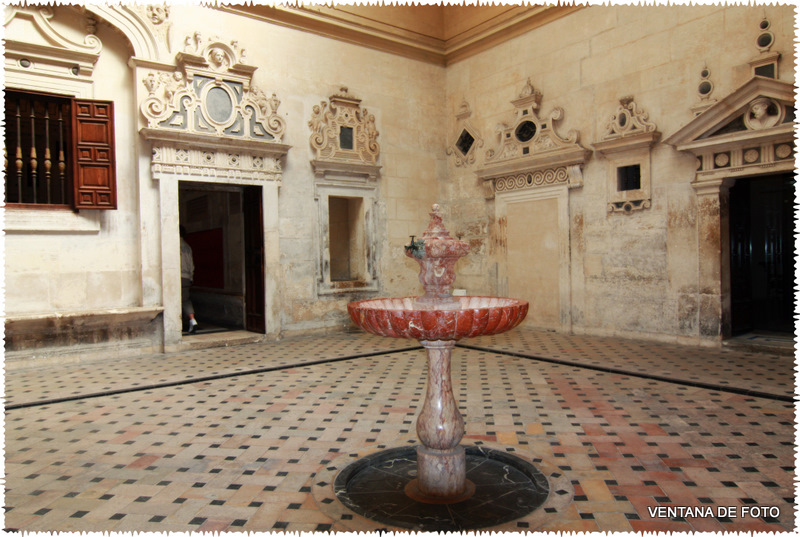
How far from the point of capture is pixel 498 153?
8.88 meters

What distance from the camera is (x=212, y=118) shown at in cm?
743

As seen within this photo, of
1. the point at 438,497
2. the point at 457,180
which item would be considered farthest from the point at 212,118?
the point at 438,497

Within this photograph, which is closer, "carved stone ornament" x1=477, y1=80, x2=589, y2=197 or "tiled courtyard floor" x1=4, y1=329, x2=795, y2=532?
"tiled courtyard floor" x1=4, y1=329, x2=795, y2=532

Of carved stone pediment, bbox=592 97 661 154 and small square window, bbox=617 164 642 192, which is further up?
carved stone pediment, bbox=592 97 661 154

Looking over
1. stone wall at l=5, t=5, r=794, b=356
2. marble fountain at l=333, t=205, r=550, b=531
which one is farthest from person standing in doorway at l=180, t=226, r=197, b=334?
marble fountain at l=333, t=205, r=550, b=531

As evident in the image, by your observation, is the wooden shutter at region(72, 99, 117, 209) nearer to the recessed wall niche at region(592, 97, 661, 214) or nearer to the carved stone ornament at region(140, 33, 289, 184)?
the carved stone ornament at region(140, 33, 289, 184)

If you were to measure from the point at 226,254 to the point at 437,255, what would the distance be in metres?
7.44

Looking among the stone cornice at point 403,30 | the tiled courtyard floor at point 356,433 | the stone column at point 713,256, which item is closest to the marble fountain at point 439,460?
the tiled courtyard floor at point 356,433

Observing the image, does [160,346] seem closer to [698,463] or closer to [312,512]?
[312,512]

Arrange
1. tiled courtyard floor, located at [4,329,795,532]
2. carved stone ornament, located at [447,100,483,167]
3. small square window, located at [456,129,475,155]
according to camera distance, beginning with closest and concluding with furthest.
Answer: tiled courtyard floor, located at [4,329,795,532], carved stone ornament, located at [447,100,483,167], small square window, located at [456,129,475,155]

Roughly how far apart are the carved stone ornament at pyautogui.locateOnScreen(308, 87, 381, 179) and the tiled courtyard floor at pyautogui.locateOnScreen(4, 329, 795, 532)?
10.5 feet

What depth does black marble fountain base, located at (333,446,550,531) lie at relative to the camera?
2.60m

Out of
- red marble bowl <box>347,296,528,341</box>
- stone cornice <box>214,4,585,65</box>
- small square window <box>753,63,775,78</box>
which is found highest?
stone cornice <box>214,4,585,65</box>

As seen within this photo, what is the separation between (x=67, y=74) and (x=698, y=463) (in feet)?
24.8
